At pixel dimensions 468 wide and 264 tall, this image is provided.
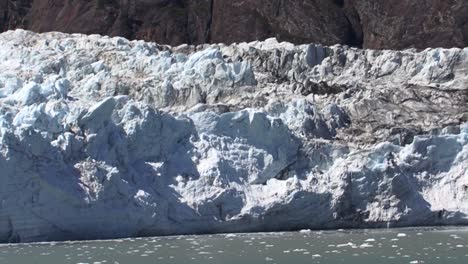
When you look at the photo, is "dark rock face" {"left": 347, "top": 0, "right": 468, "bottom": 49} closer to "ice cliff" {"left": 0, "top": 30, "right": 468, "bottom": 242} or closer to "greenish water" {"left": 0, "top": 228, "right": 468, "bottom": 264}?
"ice cliff" {"left": 0, "top": 30, "right": 468, "bottom": 242}

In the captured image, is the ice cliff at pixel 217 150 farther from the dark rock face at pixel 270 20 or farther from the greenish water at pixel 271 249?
the dark rock face at pixel 270 20

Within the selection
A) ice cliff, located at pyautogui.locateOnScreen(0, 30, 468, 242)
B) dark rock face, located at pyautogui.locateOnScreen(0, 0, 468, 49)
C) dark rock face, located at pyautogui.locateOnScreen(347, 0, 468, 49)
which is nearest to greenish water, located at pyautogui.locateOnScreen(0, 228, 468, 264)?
ice cliff, located at pyautogui.locateOnScreen(0, 30, 468, 242)

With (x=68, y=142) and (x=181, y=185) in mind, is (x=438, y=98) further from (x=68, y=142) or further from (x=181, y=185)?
(x=68, y=142)

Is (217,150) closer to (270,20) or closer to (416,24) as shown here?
(270,20)

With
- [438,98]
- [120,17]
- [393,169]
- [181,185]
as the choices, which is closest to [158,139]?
[181,185]

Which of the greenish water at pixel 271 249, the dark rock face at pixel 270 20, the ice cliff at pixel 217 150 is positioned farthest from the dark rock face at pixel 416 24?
the greenish water at pixel 271 249

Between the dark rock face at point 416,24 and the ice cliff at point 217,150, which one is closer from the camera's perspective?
the ice cliff at point 217,150
